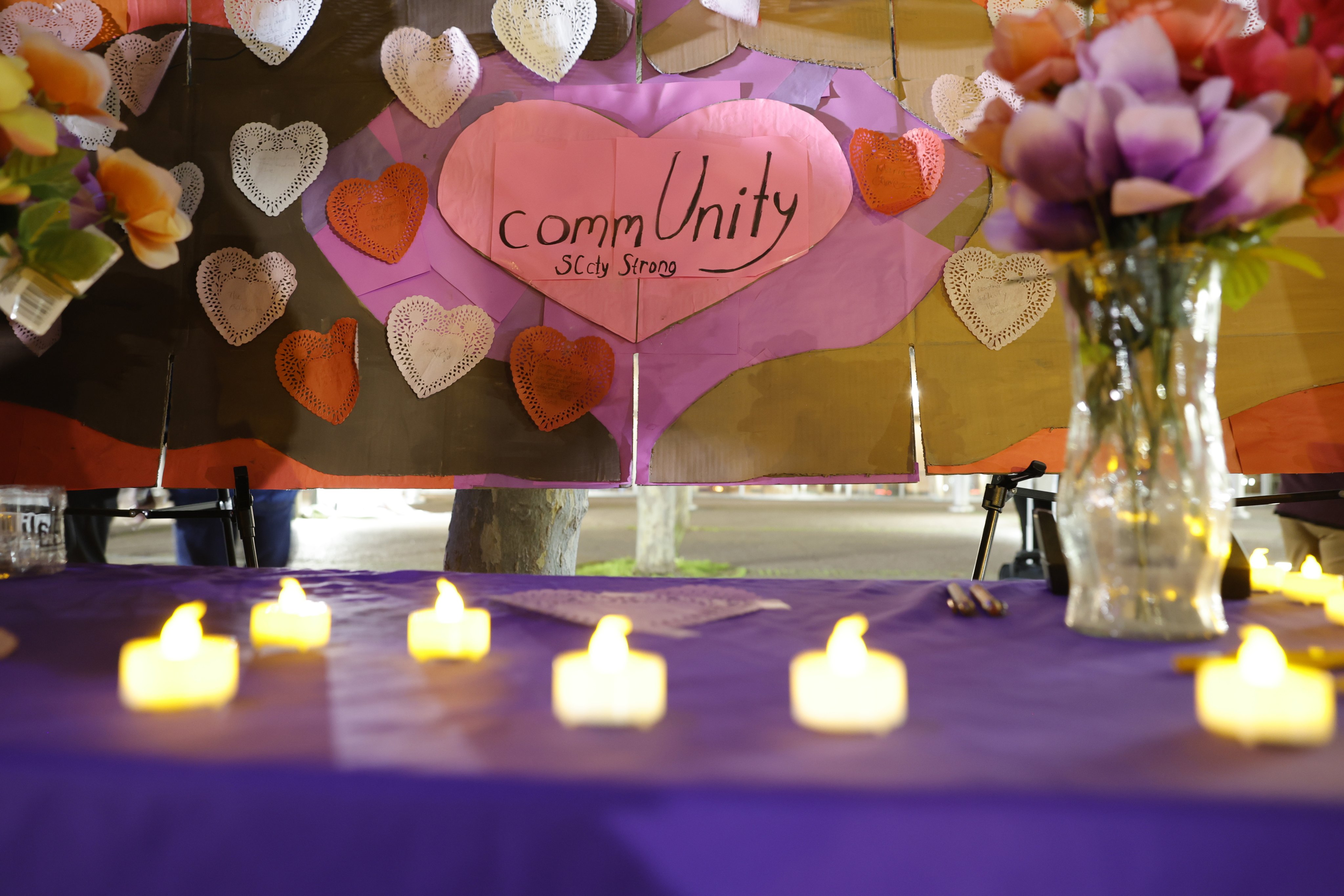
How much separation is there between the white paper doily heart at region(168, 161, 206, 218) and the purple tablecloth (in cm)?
137

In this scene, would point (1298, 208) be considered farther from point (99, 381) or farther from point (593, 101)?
point (99, 381)

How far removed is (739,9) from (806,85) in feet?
0.62

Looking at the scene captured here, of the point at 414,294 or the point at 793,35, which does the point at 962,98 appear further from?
the point at 414,294

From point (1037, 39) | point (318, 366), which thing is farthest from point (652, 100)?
point (1037, 39)

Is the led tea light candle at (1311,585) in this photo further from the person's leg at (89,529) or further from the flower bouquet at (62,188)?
the person's leg at (89,529)

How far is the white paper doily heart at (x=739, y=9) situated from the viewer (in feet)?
4.81

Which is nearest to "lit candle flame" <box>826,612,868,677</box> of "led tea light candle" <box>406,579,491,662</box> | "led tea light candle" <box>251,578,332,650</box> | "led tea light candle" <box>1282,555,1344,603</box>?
"led tea light candle" <box>406,579,491,662</box>

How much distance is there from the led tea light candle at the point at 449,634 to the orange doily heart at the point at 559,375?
0.93m

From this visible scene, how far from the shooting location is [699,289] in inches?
56.8

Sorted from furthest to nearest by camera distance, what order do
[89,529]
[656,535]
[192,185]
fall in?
1. [656,535]
2. [89,529]
3. [192,185]

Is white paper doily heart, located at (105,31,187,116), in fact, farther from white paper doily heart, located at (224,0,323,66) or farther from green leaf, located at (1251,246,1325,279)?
green leaf, located at (1251,246,1325,279)

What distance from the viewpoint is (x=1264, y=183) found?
1.61 feet

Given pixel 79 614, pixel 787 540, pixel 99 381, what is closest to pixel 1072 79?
pixel 79 614

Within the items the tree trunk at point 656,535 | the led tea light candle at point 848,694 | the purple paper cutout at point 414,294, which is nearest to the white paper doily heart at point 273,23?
the purple paper cutout at point 414,294
